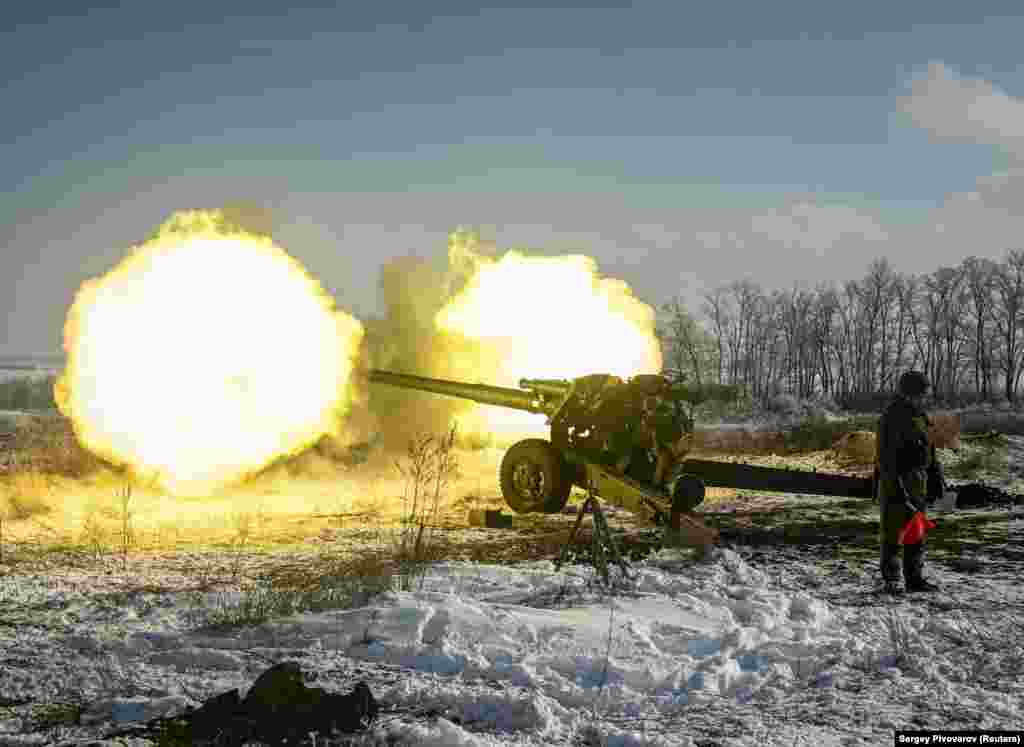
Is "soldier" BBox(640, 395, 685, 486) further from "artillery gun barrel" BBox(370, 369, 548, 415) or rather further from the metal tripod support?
"artillery gun barrel" BBox(370, 369, 548, 415)

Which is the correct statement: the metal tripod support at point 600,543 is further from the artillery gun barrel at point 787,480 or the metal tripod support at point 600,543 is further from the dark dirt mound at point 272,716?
the dark dirt mound at point 272,716

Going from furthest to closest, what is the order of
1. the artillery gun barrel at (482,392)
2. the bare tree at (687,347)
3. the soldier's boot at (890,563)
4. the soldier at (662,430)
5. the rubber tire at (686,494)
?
the bare tree at (687,347), the artillery gun barrel at (482,392), the soldier at (662,430), the rubber tire at (686,494), the soldier's boot at (890,563)

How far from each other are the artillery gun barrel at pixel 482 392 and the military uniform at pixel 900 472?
3635mm

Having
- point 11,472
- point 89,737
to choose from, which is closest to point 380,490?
point 11,472

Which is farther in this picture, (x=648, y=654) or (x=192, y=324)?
(x=192, y=324)

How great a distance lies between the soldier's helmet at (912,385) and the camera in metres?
7.43

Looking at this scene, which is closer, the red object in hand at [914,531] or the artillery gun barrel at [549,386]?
the red object in hand at [914,531]

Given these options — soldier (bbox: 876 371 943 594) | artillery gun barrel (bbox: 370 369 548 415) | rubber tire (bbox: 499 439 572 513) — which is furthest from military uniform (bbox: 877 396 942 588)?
artillery gun barrel (bbox: 370 369 548 415)

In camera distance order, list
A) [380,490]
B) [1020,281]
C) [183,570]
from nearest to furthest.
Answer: [183,570] < [380,490] < [1020,281]

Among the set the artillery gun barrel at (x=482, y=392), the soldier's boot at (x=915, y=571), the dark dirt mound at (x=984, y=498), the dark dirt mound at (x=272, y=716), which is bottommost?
the dark dirt mound at (x=272, y=716)

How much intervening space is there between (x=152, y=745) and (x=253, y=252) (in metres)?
9.84

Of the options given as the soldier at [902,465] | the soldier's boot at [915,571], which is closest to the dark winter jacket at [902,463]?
the soldier at [902,465]

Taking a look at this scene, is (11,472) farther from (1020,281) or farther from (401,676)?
(1020,281)

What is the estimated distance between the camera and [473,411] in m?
21.3
